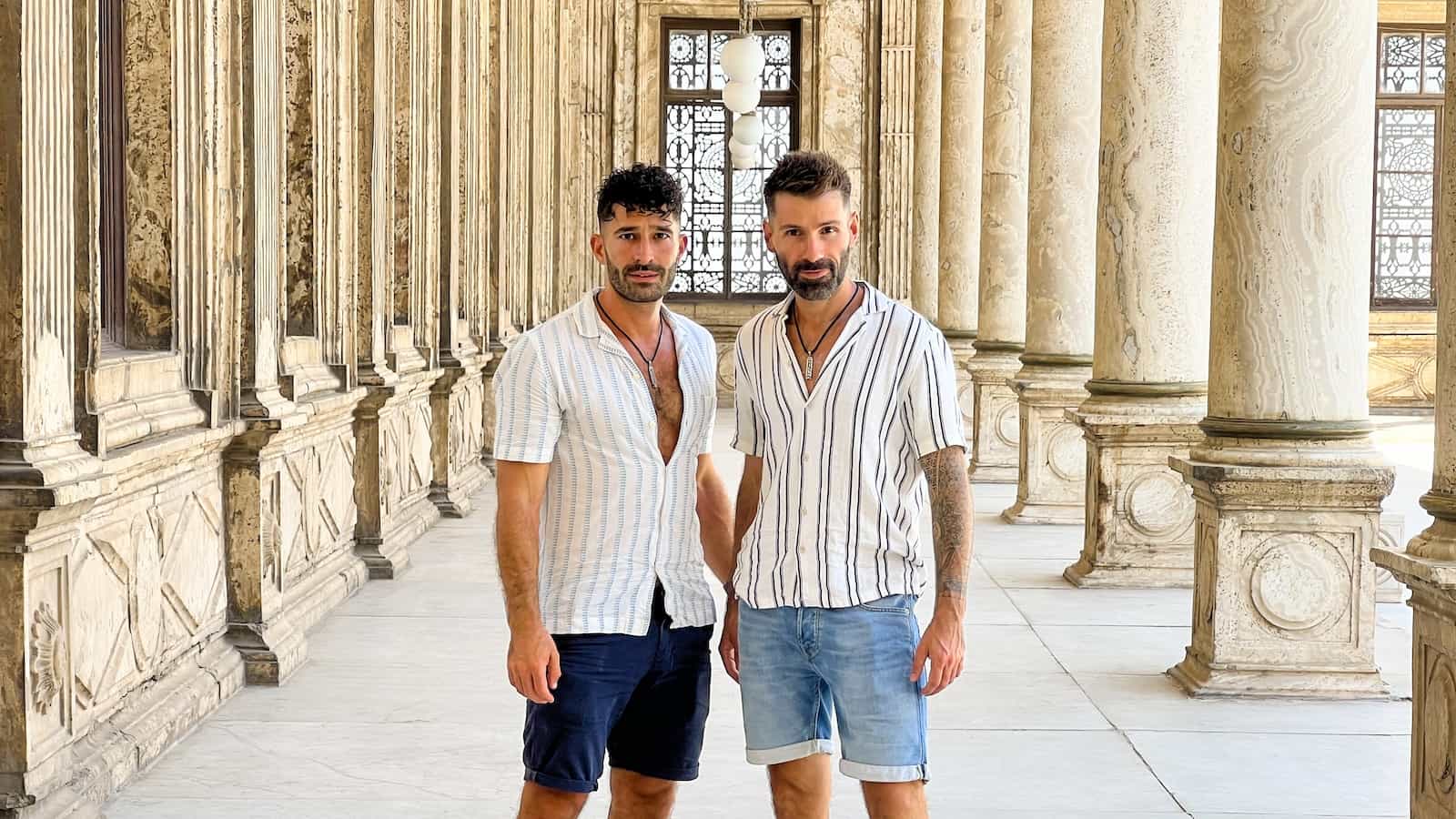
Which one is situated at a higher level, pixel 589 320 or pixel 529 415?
pixel 589 320

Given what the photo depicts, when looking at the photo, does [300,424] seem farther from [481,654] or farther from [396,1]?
[396,1]

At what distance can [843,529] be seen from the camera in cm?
371

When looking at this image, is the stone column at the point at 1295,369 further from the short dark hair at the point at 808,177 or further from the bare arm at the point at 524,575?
the bare arm at the point at 524,575

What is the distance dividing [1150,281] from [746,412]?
6225mm

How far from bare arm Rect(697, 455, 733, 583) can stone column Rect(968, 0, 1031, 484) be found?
11.2 metres

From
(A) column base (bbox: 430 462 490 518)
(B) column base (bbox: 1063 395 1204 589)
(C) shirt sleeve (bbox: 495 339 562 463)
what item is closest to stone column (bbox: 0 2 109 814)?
(C) shirt sleeve (bbox: 495 339 562 463)

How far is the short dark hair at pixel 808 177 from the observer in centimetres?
370

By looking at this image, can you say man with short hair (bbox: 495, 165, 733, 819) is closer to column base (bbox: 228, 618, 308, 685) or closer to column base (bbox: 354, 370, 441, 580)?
column base (bbox: 228, 618, 308, 685)

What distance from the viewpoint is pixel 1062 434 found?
12.5 metres

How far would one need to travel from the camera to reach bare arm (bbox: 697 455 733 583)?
13.3 feet

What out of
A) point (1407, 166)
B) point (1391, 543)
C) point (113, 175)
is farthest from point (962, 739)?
point (1407, 166)

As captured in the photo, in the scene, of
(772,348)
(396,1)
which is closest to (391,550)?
(396,1)

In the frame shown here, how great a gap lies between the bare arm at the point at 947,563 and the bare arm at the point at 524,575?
29.4 inches

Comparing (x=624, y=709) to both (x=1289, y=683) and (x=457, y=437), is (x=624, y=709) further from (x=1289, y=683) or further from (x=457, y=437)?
(x=457, y=437)
